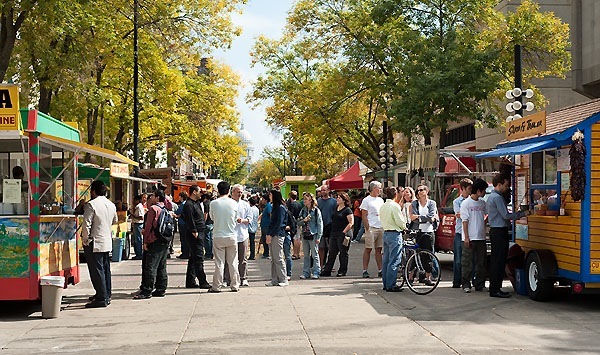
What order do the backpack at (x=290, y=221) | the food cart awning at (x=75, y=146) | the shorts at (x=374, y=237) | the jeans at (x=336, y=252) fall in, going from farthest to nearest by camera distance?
the jeans at (x=336, y=252), the shorts at (x=374, y=237), the backpack at (x=290, y=221), the food cart awning at (x=75, y=146)

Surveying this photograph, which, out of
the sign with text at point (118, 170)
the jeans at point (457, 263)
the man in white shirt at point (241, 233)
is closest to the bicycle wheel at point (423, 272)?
the jeans at point (457, 263)

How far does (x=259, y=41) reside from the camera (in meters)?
49.8

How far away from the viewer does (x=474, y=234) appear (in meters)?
14.9

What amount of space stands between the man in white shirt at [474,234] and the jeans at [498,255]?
0.61 metres

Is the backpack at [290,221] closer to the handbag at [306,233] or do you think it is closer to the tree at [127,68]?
the handbag at [306,233]

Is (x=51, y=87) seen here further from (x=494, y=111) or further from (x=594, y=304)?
(x=494, y=111)

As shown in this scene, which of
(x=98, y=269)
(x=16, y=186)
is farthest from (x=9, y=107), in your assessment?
(x=98, y=269)

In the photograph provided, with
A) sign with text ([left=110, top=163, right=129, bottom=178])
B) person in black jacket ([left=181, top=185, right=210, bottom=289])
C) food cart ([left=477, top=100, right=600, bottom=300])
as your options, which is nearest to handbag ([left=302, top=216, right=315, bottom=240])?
person in black jacket ([left=181, top=185, right=210, bottom=289])

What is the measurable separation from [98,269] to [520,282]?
6.70 meters

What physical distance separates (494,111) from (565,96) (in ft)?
36.7

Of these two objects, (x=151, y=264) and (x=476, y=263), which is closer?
(x=151, y=264)

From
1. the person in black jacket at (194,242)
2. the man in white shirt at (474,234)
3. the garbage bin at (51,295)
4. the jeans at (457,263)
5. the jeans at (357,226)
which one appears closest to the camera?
the garbage bin at (51,295)

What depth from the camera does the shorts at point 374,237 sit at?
17.3 m

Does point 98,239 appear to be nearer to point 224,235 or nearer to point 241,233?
point 224,235
